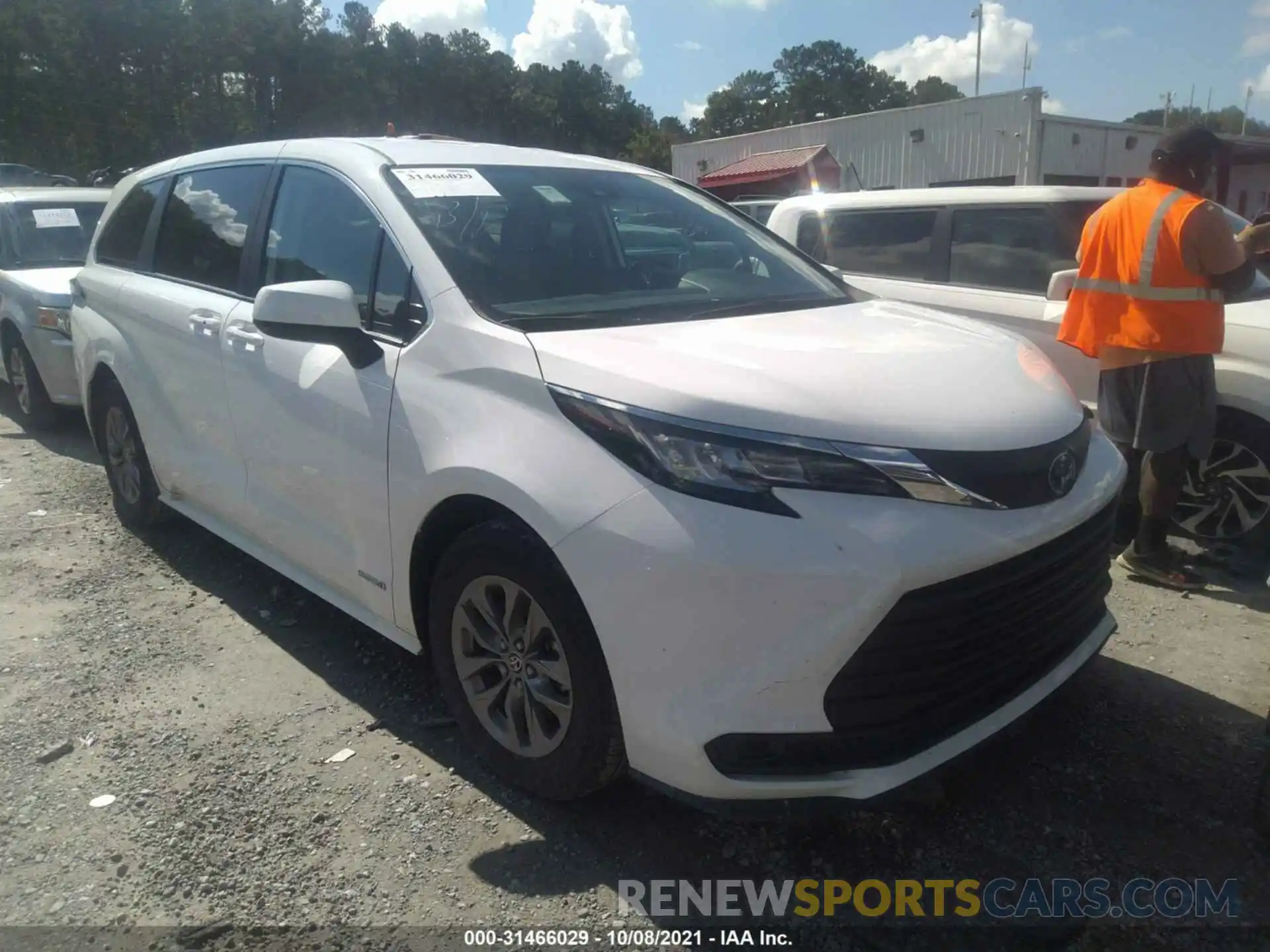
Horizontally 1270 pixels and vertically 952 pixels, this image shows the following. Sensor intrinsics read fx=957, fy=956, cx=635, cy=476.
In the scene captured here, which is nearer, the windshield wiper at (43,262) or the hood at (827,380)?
the hood at (827,380)

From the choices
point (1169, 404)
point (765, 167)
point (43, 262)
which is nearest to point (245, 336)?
point (1169, 404)

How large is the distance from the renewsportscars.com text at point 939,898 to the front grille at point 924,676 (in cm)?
45

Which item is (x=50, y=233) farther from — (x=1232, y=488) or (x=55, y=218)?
(x=1232, y=488)

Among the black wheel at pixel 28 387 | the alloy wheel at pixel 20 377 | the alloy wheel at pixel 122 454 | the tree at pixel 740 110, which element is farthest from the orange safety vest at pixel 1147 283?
the tree at pixel 740 110

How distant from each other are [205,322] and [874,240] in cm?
403

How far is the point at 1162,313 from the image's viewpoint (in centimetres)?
395

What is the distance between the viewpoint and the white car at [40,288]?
6.63m

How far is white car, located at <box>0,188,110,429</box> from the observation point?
6633mm

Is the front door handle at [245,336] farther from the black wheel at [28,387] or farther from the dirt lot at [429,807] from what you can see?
the black wheel at [28,387]

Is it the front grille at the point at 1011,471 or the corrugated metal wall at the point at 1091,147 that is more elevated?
the corrugated metal wall at the point at 1091,147

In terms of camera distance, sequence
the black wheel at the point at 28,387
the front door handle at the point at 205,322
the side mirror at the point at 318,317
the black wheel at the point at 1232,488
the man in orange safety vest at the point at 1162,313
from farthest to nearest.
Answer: the black wheel at the point at 28,387
the black wheel at the point at 1232,488
the man in orange safety vest at the point at 1162,313
the front door handle at the point at 205,322
the side mirror at the point at 318,317

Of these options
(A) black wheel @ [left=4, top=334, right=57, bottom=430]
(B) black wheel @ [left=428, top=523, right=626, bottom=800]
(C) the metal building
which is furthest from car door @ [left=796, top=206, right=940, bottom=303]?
(C) the metal building

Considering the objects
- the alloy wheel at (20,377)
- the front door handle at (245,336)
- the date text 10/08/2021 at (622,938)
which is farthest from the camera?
the alloy wheel at (20,377)

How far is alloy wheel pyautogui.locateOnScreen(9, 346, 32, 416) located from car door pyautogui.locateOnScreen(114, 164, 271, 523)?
11.0ft
